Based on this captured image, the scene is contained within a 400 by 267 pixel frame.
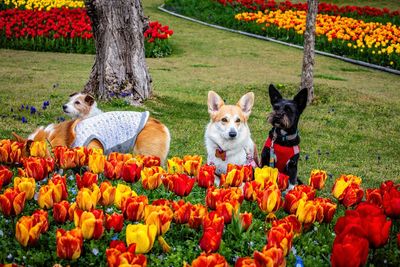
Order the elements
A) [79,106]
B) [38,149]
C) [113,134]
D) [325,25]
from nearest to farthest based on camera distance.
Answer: [38,149] → [113,134] → [79,106] → [325,25]

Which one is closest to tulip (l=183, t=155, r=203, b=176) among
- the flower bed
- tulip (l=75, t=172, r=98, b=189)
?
the flower bed

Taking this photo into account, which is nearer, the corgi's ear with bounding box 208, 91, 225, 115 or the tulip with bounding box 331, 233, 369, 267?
the tulip with bounding box 331, 233, 369, 267

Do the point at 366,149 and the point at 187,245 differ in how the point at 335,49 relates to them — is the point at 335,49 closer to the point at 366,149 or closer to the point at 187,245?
the point at 366,149

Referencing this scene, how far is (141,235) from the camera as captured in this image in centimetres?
245

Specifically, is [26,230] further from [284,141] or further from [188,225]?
[284,141]

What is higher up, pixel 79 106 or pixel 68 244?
pixel 68 244

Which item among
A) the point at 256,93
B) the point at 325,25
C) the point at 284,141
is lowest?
the point at 256,93

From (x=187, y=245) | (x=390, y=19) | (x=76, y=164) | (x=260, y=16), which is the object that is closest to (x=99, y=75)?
(x=76, y=164)

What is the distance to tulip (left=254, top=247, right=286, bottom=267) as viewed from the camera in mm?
2293

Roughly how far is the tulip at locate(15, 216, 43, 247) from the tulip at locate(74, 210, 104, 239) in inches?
7.8

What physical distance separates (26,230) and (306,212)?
58.9 inches

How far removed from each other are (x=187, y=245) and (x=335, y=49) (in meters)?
16.5

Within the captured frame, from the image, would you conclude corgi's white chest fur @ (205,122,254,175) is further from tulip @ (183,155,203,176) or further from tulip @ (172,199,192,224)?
tulip @ (172,199,192,224)

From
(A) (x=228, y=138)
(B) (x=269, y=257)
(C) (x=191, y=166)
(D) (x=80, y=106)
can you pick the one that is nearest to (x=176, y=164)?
(C) (x=191, y=166)
